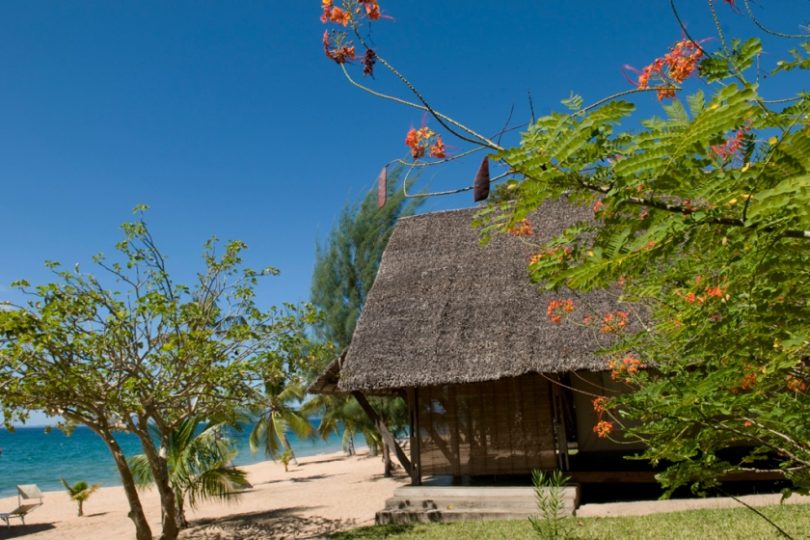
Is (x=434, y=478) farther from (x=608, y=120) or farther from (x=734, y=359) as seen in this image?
(x=608, y=120)

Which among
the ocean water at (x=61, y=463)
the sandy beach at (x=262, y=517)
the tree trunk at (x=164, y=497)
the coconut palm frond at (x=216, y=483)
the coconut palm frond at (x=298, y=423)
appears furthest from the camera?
the ocean water at (x=61, y=463)

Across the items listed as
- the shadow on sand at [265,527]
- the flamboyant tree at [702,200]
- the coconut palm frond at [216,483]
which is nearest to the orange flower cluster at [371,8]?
the flamboyant tree at [702,200]

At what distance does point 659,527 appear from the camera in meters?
5.85

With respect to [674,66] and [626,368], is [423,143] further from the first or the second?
[626,368]

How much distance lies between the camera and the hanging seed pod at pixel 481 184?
177 cm

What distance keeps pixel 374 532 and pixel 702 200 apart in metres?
6.57

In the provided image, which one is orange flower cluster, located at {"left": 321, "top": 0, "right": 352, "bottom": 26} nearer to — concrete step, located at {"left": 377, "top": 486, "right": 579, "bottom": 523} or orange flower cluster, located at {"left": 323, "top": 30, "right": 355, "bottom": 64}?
orange flower cluster, located at {"left": 323, "top": 30, "right": 355, "bottom": 64}

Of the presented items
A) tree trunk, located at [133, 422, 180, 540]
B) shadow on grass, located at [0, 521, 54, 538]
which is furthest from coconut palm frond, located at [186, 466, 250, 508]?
shadow on grass, located at [0, 521, 54, 538]

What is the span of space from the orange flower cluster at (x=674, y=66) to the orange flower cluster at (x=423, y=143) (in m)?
0.84

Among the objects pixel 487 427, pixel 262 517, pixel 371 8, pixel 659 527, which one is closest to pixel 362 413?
pixel 262 517

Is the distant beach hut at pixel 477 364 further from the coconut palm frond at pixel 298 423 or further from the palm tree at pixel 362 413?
the coconut palm frond at pixel 298 423

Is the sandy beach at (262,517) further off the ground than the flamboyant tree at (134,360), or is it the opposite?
the flamboyant tree at (134,360)

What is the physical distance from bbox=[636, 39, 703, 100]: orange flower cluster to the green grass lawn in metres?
4.06

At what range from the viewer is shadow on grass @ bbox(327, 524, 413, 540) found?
721cm
